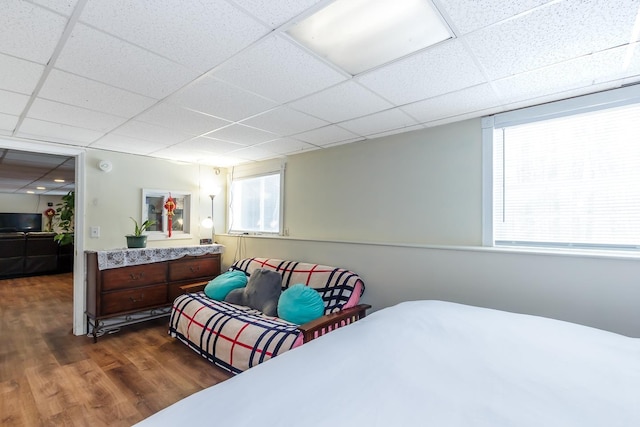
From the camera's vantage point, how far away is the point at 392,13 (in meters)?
1.33

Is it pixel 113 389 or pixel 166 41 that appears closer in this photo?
pixel 166 41

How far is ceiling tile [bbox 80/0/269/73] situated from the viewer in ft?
4.10

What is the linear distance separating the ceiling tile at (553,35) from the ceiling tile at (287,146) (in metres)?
2.04

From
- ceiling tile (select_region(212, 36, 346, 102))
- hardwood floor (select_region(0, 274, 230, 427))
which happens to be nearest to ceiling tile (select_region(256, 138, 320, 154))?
ceiling tile (select_region(212, 36, 346, 102))

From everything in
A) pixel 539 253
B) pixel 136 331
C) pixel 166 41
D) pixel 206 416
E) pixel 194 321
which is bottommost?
pixel 136 331

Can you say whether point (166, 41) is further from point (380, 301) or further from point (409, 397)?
point (380, 301)

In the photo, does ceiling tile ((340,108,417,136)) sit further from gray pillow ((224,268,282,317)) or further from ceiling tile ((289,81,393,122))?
gray pillow ((224,268,282,317))

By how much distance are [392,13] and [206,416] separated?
168cm

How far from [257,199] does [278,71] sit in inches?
114

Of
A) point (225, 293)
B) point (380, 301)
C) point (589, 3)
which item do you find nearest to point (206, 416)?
point (589, 3)

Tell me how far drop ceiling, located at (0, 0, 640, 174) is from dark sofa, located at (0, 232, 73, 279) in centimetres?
566

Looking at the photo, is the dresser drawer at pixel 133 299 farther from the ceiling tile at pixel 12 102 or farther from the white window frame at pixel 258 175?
the ceiling tile at pixel 12 102

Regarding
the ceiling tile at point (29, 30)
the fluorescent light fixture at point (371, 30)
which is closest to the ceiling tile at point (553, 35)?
the fluorescent light fixture at point (371, 30)

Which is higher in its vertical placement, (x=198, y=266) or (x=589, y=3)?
(x=589, y=3)
